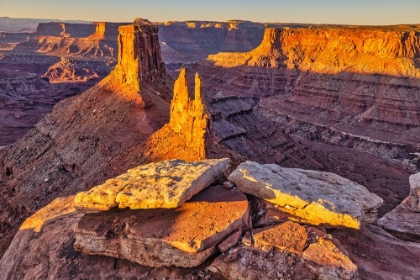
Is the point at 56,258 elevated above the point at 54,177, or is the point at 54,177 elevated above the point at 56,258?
the point at 56,258

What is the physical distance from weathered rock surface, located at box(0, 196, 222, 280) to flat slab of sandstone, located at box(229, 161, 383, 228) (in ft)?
13.8

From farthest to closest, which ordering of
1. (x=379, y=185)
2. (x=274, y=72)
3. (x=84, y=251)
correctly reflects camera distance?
(x=274, y=72)
(x=379, y=185)
(x=84, y=251)

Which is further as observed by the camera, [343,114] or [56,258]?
[343,114]

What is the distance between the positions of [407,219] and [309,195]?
1129cm

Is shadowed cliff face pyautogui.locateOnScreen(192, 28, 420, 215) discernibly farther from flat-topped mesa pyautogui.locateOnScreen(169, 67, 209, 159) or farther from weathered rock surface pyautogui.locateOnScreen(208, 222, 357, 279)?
weathered rock surface pyautogui.locateOnScreen(208, 222, 357, 279)

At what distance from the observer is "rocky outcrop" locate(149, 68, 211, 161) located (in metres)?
26.2

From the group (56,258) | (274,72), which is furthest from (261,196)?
(274,72)

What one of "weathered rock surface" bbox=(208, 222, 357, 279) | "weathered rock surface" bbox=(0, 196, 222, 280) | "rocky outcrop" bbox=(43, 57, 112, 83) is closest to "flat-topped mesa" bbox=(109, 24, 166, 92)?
"weathered rock surface" bbox=(0, 196, 222, 280)

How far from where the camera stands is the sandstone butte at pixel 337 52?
274ft

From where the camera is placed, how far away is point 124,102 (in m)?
39.2

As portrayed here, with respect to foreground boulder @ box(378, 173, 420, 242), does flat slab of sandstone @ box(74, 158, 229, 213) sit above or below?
above

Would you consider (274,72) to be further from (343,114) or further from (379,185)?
(379,185)

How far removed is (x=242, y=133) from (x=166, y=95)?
963 cm

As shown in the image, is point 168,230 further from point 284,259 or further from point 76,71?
point 76,71
